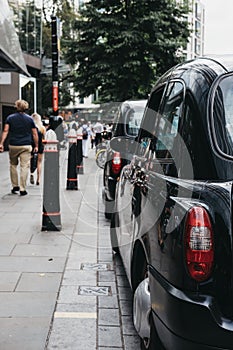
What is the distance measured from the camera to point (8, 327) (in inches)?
155

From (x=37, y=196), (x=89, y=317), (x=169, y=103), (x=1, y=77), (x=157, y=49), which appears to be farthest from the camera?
(x=157, y=49)

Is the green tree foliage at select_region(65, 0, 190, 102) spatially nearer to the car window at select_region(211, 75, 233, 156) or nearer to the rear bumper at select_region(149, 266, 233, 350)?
the car window at select_region(211, 75, 233, 156)

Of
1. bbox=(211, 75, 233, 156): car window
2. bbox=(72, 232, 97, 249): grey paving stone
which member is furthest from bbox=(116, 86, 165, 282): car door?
bbox=(72, 232, 97, 249): grey paving stone

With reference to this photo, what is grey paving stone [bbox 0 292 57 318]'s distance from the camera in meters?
4.22

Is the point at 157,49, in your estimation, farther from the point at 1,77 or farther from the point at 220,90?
the point at 220,90

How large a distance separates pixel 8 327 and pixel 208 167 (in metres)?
2.10

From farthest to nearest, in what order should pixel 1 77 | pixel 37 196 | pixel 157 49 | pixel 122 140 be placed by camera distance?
pixel 157 49 → pixel 1 77 → pixel 37 196 → pixel 122 140

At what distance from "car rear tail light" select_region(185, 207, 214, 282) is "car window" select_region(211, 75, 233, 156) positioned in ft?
1.58

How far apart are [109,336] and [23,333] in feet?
2.05

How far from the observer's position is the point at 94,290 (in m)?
4.86

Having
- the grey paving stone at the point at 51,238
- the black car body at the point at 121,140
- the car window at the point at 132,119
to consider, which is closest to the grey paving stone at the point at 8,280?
the grey paving stone at the point at 51,238

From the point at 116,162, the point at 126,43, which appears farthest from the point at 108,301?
the point at 126,43

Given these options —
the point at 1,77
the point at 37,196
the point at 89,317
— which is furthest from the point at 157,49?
the point at 89,317

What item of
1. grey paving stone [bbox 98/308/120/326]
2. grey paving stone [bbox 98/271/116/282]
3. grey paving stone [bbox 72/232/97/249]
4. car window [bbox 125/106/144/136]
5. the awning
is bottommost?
grey paving stone [bbox 72/232/97/249]
